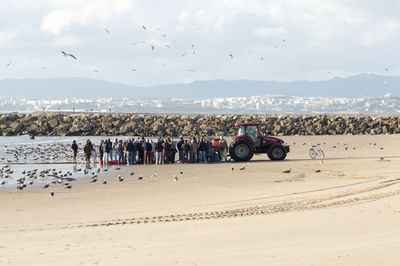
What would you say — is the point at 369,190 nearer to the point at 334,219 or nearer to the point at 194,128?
the point at 334,219

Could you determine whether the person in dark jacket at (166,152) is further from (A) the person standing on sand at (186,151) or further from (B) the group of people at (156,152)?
(A) the person standing on sand at (186,151)

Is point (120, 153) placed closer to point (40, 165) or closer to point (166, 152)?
point (166, 152)

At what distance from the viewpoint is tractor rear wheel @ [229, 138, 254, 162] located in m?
25.6

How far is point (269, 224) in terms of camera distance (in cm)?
1083

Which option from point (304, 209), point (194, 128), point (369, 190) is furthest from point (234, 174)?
point (194, 128)

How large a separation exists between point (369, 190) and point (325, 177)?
4.28 meters

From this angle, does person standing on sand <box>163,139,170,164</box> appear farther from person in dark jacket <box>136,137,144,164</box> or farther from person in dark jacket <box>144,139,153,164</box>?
person in dark jacket <box>136,137,144,164</box>

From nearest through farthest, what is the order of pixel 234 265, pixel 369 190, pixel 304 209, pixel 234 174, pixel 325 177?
pixel 234 265, pixel 304 209, pixel 369 190, pixel 325 177, pixel 234 174

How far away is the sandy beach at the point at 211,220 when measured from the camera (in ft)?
28.1

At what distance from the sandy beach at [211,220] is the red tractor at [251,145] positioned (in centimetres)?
447

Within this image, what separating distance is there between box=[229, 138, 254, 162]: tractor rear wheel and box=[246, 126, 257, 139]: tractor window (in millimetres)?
392

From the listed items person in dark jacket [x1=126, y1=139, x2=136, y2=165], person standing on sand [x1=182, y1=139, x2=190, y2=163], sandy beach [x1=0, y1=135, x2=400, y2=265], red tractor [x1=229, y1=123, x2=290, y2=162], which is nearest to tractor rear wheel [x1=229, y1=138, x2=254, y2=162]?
red tractor [x1=229, y1=123, x2=290, y2=162]

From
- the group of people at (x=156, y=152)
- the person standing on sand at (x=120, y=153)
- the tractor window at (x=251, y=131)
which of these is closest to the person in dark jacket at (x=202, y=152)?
the group of people at (x=156, y=152)

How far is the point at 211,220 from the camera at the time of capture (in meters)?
11.7
